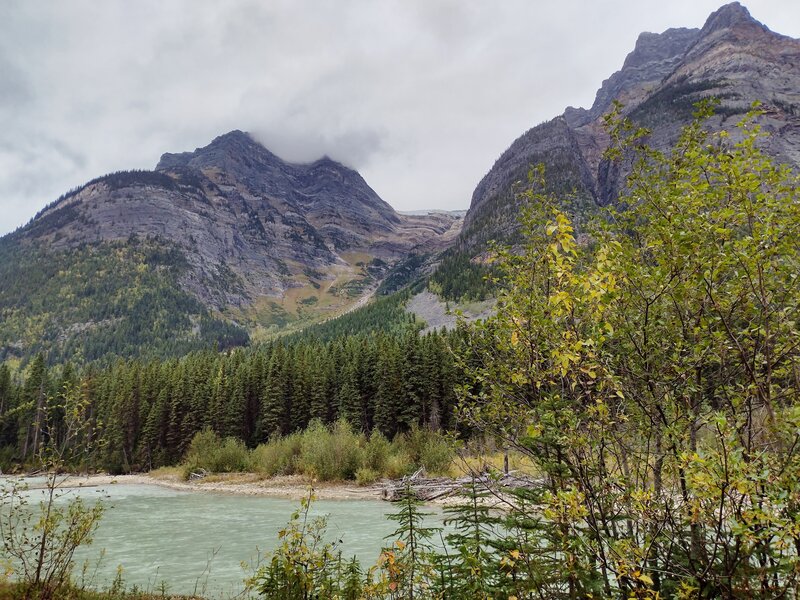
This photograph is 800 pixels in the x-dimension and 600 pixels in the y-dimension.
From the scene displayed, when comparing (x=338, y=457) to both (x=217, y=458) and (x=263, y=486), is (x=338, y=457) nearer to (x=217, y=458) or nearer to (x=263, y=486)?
(x=263, y=486)

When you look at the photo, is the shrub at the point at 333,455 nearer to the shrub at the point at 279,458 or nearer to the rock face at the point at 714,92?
the shrub at the point at 279,458

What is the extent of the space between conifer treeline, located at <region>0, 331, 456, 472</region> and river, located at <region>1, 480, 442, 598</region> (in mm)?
22978

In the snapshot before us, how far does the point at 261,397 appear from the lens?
62406 millimetres

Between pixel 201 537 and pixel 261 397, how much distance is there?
42.2 metres

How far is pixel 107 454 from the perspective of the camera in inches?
2596

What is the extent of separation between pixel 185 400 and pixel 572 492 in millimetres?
70874

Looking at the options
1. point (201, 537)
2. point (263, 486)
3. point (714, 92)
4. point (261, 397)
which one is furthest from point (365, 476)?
point (714, 92)

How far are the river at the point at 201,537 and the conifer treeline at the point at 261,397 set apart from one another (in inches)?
905

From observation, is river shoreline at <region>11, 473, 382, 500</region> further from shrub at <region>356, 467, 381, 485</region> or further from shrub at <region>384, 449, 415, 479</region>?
shrub at <region>384, 449, 415, 479</region>

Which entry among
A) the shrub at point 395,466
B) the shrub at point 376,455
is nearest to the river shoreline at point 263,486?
the shrub at point 376,455

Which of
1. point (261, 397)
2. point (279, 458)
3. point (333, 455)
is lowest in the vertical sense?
point (279, 458)

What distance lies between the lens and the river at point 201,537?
14.6 meters

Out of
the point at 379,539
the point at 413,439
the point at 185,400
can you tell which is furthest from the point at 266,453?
the point at 379,539

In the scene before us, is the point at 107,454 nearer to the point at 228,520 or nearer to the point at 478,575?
the point at 228,520
